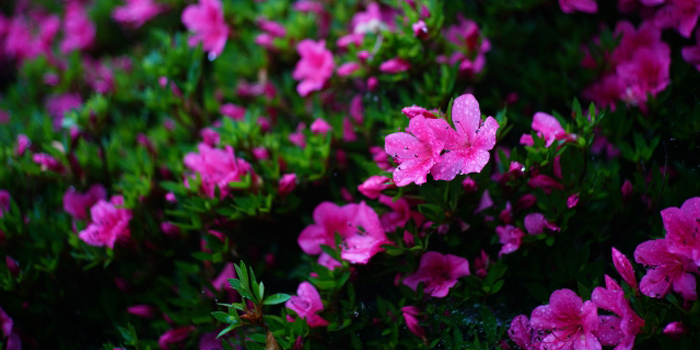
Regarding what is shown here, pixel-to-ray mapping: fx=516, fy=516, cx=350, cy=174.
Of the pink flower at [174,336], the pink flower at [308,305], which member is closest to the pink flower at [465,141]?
the pink flower at [308,305]

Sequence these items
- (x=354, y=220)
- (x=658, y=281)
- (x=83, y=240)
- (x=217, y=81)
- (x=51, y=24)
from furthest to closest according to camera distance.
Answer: (x=51, y=24) → (x=217, y=81) → (x=83, y=240) → (x=354, y=220) → (x=658, y=281)

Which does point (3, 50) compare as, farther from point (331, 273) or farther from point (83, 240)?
point (331, 273)

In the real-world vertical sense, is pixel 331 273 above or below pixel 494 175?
below

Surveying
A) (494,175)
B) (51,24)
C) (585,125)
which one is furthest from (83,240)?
(51,24)

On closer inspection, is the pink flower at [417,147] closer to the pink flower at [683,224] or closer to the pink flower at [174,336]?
the pink flower at [683,224]

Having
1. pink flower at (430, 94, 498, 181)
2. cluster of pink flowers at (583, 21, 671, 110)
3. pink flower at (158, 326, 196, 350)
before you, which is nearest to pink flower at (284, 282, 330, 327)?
pink flower at (158, 326, 196, 350)

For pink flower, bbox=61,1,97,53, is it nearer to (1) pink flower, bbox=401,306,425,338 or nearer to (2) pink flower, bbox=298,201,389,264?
(2) pink flower, bbox=298,201,389,264

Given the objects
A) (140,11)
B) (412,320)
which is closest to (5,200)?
(140,11)
